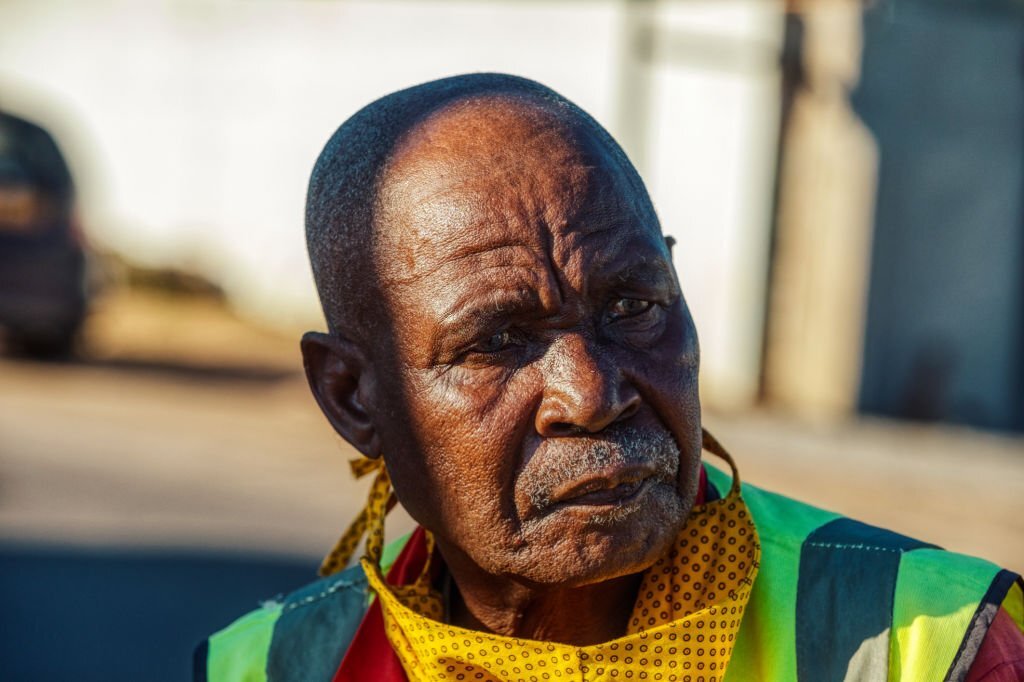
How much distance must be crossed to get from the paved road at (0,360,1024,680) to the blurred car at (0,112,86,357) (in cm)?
60

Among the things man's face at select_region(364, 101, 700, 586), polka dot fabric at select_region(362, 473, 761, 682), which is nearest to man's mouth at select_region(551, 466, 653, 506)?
man's face at select_region(364, 101, 700, 586)

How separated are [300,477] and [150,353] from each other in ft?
16.2

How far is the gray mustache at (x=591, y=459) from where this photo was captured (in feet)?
5.95

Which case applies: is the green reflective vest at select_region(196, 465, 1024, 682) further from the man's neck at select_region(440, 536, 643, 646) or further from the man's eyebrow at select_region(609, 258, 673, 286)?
the man's eyebrow at select_region(609, 258, 673, 286)

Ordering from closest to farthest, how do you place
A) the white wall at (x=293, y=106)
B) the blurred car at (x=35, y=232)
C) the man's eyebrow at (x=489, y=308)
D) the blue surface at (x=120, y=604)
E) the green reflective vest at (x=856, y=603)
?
the green reflective vest at (x=856, y=603) → the man's eyebrow at (x=489, y=308) → the blue surface at (x=120, y=604) → the blurred car at (x=35, y=232) → the white wall at (x=293, y=106)

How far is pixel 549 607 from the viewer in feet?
6.74

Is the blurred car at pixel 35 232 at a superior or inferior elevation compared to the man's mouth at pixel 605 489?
inferior

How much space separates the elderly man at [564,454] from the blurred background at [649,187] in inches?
190

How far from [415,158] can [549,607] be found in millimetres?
687

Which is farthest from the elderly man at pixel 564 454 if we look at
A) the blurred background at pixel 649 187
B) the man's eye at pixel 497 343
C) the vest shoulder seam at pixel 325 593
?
the blurred background at pixel 649 187

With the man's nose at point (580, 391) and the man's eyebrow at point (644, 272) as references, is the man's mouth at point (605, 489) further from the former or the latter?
the man's eyebrow at point (644, 272)

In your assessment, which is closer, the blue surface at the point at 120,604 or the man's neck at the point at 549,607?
the man's neck at the point at 549,607

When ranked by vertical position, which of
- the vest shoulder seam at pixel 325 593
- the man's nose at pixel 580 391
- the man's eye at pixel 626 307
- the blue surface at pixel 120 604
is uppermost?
the man's eye at pixel 626 307

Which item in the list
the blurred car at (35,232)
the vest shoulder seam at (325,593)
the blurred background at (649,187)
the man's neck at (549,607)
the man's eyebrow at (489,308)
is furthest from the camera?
the blurred car at (35,232)
